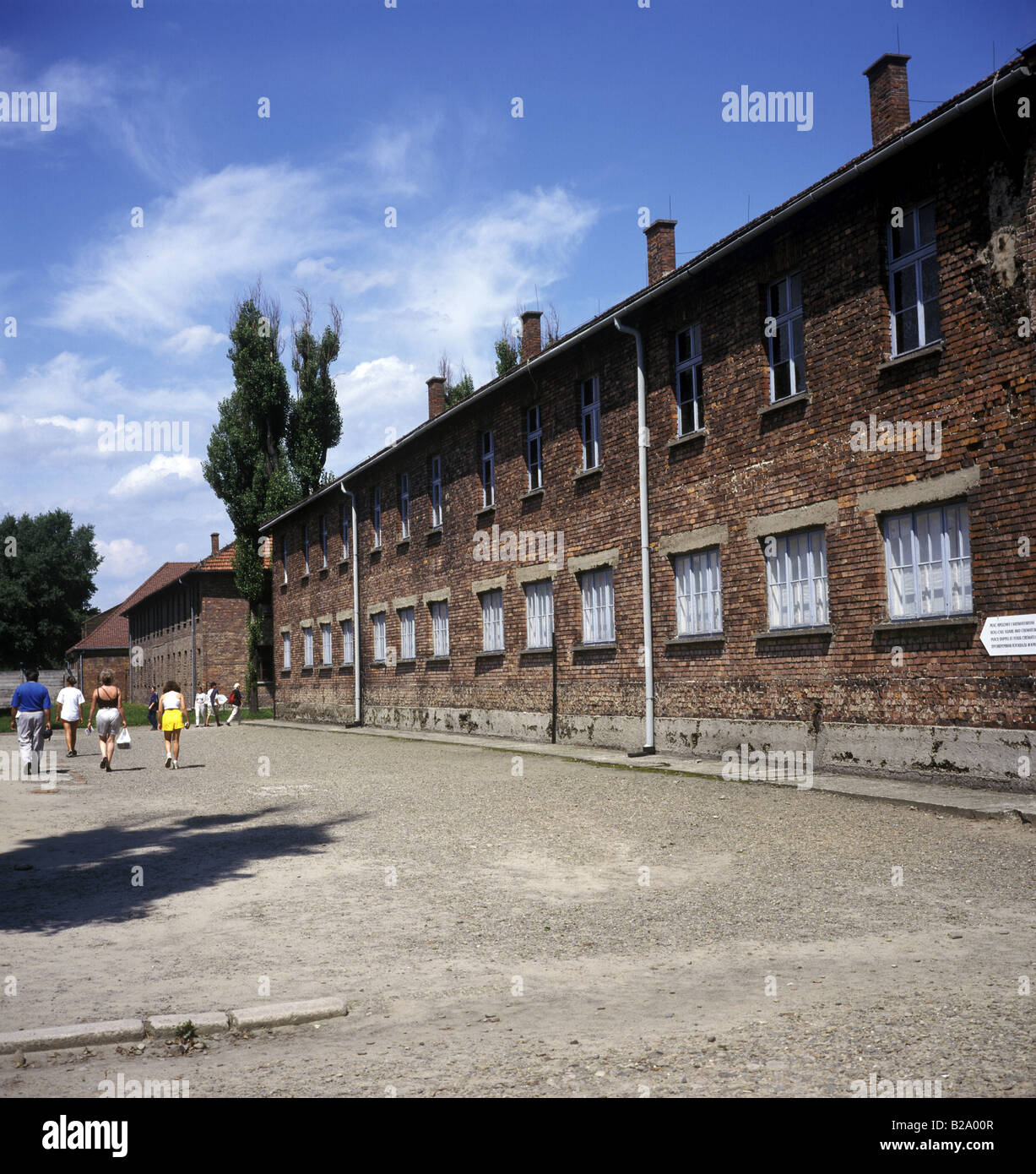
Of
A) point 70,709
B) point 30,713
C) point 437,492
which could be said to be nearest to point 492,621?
point 437,492

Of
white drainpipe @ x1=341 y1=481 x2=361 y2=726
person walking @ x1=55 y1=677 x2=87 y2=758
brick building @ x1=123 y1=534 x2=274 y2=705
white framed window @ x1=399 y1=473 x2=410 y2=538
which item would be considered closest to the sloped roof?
brick building @ x1=123 y1=534 x2=274 y2=705

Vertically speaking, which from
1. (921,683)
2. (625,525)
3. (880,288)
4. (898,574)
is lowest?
(921,683)

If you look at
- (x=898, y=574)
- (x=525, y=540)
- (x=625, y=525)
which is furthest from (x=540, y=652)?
(x=898, y=574)

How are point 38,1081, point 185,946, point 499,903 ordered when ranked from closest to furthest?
1. point 38,1081
2. point 185,946
3. point 499,903

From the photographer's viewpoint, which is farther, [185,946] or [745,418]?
[745,418]

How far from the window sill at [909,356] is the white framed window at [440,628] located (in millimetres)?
15036

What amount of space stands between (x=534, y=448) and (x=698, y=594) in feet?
22.0

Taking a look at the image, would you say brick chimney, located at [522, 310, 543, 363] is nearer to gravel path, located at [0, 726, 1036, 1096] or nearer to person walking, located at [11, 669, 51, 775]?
person walking, located at [11, 669, 51, 775]

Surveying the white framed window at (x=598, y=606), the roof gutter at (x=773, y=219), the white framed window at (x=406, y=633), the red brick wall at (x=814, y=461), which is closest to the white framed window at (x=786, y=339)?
the red brick wall at (x=814, y=461)

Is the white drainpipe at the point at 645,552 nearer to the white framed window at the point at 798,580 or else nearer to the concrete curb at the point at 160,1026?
the white framed window at the point at 798,580
